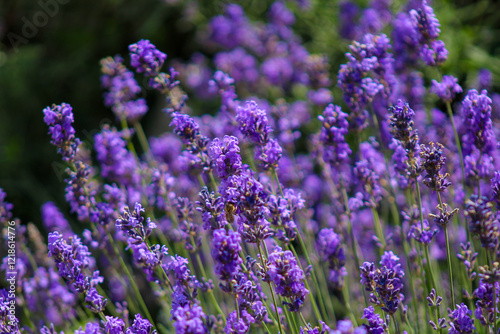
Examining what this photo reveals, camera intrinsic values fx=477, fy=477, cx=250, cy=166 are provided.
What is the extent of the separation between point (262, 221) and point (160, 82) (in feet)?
3.42

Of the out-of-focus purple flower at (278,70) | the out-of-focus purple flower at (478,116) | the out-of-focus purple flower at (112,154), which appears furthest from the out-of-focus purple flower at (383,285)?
the out-of-focus purple flower at (278,70)

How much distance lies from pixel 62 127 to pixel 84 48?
425 cm

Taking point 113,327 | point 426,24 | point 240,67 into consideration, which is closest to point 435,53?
point 426,24

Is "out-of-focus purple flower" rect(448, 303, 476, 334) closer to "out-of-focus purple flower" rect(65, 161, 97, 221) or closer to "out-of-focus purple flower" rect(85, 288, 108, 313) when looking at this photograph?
"out-of-focus purple flower" rect(85, 288, 108, 313)

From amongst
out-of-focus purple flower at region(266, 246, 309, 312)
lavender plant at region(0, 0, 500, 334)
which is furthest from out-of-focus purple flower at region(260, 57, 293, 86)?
out-of-focus purple flower at region(266, 246, 309, 312)

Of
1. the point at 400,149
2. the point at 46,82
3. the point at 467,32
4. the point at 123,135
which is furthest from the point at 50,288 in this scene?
the point at 467,32

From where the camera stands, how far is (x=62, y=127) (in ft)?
7.22

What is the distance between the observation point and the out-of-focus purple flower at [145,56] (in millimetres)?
2367

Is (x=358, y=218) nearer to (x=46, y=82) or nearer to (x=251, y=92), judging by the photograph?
(x=251, y=92)

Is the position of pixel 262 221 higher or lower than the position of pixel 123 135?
higher

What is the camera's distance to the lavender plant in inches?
68.4

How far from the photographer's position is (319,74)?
3.62 meters

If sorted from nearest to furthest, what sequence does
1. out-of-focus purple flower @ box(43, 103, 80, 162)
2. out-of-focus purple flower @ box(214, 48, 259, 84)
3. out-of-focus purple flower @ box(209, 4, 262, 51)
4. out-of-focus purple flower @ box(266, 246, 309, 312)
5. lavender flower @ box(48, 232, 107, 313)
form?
out-of-focus purple flower @ box(266, 246, 309, 312) → lavender flower @ box(48, 232, 107, 313) → out-of-focus purple flower @ box(43, 103, 80, 162) → out-of-focus purple flower @ box(214, 48, 259, 84) → out-of-focus purple flower @ box(209, 4, 262, 51)

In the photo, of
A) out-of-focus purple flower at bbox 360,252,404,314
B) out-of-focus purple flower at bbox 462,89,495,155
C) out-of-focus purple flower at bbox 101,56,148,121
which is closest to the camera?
out-of-focus purple flower at bbox 360,252,404,314
